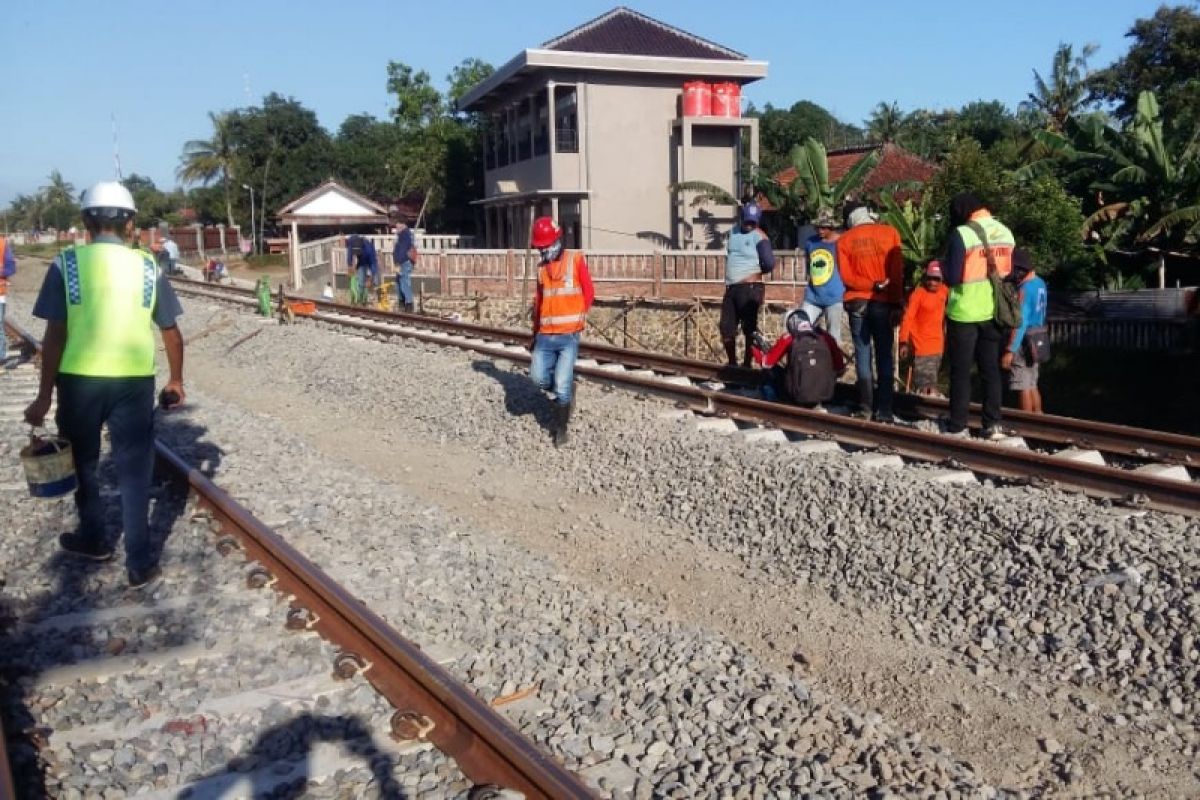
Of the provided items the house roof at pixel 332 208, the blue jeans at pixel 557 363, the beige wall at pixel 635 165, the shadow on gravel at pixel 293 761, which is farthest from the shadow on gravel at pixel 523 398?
the house roof at pixel 332 208

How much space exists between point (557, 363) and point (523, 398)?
61.2 inches

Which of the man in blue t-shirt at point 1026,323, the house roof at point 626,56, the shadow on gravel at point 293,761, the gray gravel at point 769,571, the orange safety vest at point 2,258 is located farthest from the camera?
the house roof at point 626,56

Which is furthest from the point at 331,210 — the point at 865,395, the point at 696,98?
the point at 865,395

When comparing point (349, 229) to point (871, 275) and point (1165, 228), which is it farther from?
point (871, 275)

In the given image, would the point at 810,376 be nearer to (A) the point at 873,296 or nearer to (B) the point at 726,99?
(A) the point at 873,296

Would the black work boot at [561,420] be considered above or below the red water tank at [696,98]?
below

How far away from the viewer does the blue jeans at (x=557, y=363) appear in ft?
29.2

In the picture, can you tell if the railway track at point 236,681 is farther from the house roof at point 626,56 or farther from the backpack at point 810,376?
the house roof at point 626,56

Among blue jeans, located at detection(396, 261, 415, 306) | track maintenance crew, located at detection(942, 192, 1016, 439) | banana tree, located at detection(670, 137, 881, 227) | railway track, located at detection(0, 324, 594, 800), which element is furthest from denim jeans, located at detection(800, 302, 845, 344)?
banana tree, located at detection(670, 137, 881, 227)

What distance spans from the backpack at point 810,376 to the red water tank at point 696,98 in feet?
79.6

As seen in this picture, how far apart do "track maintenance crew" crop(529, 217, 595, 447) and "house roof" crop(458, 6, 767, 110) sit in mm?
23234

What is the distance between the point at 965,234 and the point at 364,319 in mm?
13498

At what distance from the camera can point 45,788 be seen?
143 inches

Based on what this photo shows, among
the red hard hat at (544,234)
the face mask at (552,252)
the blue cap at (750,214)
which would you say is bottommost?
the face mask at (552,252)
